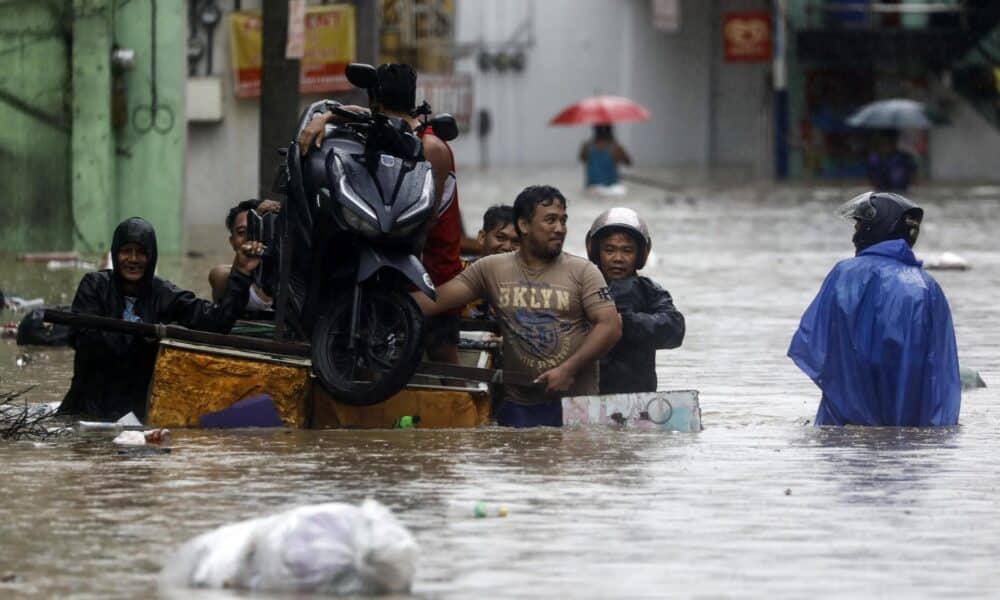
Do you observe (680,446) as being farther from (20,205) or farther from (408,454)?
(20,205)

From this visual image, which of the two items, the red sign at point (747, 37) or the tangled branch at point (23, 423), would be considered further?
the red sign at point (747, 37)

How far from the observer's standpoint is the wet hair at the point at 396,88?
9.38 m

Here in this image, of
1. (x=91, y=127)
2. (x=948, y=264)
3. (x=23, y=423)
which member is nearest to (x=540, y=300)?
(x=23, y=423)

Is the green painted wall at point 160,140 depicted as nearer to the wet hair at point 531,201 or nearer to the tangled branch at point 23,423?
the tangled branch at point 23,423

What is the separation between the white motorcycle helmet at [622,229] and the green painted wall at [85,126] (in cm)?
1020

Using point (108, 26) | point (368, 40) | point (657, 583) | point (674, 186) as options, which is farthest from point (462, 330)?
point (674, 186)

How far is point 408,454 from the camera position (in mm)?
8375

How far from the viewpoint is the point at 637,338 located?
971cm

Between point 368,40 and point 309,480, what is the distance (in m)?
10.7

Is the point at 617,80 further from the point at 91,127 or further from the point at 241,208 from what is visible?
the point at 241,208

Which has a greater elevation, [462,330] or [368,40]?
[368,40]

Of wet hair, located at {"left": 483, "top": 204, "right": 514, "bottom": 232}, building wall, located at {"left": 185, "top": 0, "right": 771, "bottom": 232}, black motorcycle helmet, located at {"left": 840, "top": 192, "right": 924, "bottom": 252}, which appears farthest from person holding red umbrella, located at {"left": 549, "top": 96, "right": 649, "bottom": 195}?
black motorcycle helmet, located at {"left": 840, "top": 192, "right": 924, "bottom": 252}

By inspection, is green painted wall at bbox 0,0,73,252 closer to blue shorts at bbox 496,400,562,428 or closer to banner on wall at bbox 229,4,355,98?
banner on wall at bbox 229,4,355,98

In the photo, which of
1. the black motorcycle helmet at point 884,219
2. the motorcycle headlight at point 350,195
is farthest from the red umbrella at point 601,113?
the motorcycle headlight at point 350,195
